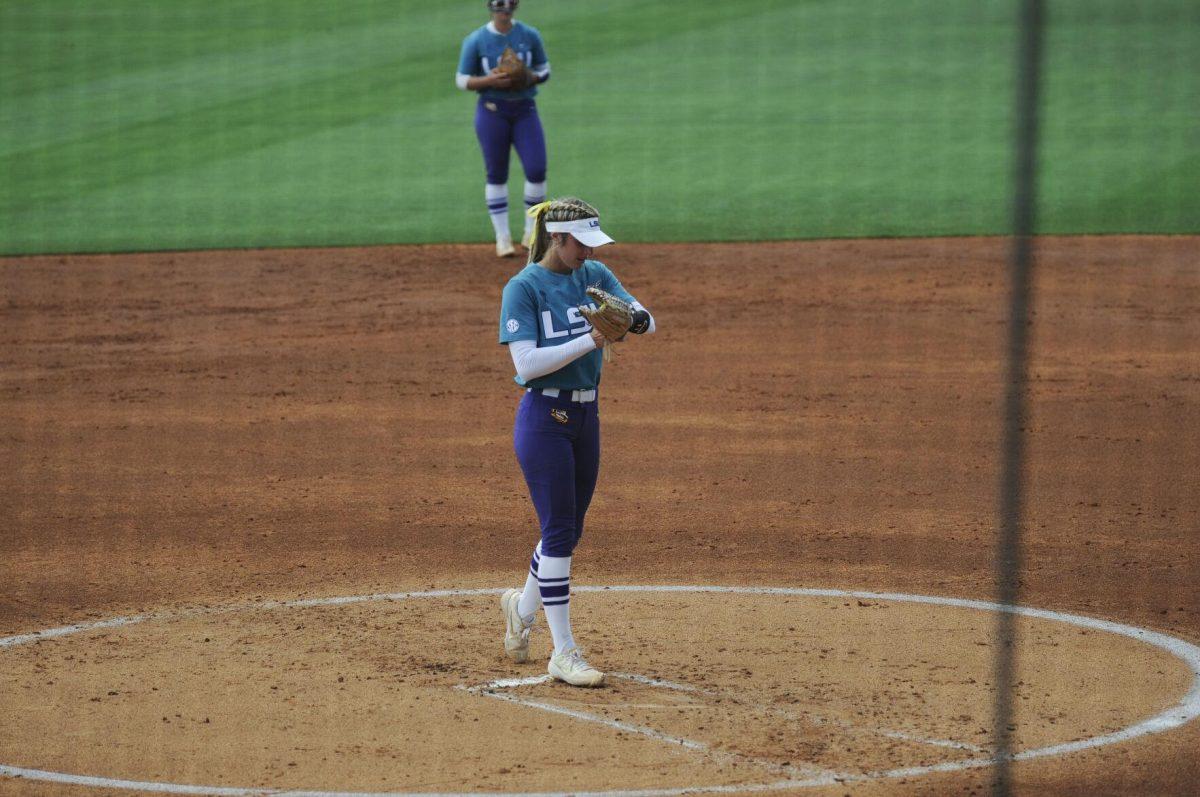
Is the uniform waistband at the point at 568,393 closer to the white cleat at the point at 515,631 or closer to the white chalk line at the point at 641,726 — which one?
the white cleat at the point at 515,631

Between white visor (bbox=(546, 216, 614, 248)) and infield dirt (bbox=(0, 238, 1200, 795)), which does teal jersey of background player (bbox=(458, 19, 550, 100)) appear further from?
white visor (bbox=(546, 216, 614, 248))

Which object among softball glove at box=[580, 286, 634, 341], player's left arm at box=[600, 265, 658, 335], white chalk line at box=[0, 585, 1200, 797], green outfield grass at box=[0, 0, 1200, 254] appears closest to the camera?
white chalk line at box=[0, 585, 1200, 797]

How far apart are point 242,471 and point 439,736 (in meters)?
4.30

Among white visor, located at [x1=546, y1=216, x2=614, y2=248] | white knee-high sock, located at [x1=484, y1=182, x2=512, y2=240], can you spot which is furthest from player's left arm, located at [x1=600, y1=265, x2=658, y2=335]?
white knee-high sock, located at [x1=484, y1=182, x2=512, y2=240]

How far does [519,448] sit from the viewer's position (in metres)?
6.50

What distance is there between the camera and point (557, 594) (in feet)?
21.2

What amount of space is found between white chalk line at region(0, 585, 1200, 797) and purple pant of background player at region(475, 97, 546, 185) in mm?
7888

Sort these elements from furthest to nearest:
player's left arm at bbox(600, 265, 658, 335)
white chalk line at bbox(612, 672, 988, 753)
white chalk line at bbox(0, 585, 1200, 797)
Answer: player's left arm at bbox(600, 265, 658, 335) → white chalk line at bbox(612, 672, 988, 753) → white chalk line at bbox(0, 585, 1200, 797)

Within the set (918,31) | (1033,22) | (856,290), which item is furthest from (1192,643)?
(918,31)

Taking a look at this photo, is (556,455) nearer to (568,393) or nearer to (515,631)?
(568,393)

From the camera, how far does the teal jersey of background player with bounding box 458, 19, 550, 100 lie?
1496 cm

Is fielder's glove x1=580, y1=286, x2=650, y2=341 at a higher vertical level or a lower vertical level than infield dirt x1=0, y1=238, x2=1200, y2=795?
higher

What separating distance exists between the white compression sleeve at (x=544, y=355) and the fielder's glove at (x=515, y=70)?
8.68 metres

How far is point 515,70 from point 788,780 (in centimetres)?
1004
